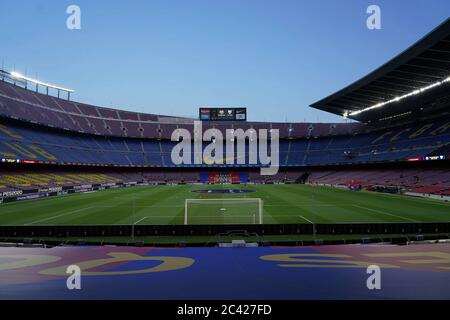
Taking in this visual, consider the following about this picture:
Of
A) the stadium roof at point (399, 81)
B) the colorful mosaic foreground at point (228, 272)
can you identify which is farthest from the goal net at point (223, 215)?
the stadium roof at point (399, 81)

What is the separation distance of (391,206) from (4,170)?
57998 millimetres

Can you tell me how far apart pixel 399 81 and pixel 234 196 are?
32.5 m

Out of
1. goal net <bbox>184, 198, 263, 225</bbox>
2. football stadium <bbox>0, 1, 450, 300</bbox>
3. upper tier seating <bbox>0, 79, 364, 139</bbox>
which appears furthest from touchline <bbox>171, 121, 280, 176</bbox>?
goal net <bbox>184, 198, 263, 225</bbox>

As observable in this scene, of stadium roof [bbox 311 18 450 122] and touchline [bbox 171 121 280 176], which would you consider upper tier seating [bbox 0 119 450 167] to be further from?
stadium roof [bbox 311 18 450 122]

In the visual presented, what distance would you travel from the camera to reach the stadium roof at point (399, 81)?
3516 cm

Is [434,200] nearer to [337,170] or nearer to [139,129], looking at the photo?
[337,170]

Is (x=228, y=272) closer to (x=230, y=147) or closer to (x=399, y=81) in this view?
(x=399, y=81)

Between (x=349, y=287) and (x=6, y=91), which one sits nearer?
(x=349, y=287)

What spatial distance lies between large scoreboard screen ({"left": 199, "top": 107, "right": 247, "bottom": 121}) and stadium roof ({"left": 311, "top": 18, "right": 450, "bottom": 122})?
17.9 meters

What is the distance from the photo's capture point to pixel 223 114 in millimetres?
69375

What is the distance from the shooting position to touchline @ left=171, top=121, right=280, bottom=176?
88.1 meters

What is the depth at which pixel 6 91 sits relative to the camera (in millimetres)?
60469

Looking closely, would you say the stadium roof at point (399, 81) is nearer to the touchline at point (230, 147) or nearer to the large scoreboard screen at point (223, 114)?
the large scoreboard screen at point (223, 114)
